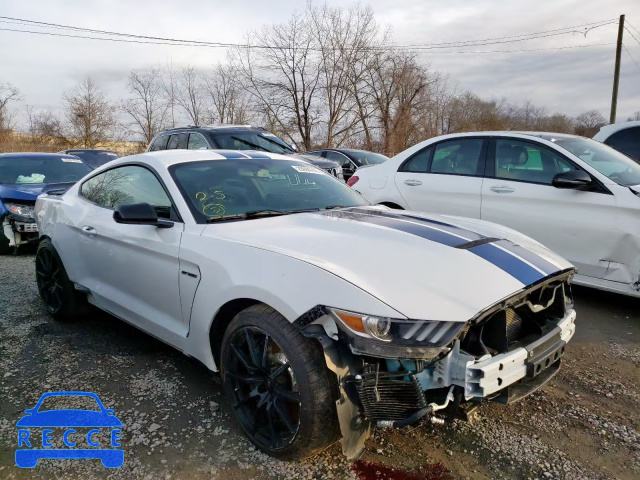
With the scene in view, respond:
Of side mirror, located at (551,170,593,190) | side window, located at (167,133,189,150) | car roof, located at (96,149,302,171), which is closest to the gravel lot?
side mirror, located at (551,170,593,190)

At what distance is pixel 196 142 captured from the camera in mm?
9055

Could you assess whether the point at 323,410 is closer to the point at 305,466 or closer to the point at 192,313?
the point at 305,466

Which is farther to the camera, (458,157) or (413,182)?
(413,182)

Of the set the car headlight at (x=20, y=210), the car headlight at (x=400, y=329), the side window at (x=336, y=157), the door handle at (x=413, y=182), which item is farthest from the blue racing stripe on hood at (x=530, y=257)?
the side window at (x=336, y=157)

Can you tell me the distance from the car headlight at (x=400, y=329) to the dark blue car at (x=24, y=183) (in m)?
6.34

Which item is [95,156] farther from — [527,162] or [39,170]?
[527,162]

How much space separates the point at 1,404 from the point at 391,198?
166 inches

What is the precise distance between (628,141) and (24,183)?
9.01 meters

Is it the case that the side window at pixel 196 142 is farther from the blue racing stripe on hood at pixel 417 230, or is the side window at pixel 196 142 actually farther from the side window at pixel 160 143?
the blue racing stripe on hood at pixel 417 230

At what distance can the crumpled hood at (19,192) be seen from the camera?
6707mm

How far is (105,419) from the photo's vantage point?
262 centimetres

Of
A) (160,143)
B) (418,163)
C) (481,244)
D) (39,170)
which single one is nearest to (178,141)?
(160,143)

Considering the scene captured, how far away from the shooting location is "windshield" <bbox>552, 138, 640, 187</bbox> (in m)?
4.26

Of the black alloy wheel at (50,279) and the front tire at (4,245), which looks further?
the front tire at (4,245)
